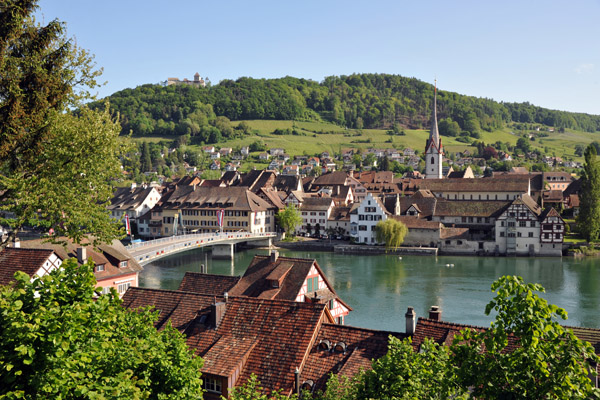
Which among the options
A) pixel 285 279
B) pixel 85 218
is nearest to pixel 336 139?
pixel 285 279

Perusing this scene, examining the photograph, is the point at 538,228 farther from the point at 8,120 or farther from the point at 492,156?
the point at 492,156

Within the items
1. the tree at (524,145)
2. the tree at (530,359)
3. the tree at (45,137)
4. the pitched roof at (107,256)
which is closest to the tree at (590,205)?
the pitched roof at (107,256)

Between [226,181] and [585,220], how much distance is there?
196 ft

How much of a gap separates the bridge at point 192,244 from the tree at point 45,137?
1207 inches

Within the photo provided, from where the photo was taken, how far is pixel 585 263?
170 feet

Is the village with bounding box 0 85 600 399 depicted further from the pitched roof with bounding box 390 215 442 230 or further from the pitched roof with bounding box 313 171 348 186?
the pitched roof with bounding box 313 171 348 186

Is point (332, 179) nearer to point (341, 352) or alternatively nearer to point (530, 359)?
point (341, 352)

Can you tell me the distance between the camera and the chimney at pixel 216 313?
52.2ft

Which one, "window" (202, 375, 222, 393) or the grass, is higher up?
the grass

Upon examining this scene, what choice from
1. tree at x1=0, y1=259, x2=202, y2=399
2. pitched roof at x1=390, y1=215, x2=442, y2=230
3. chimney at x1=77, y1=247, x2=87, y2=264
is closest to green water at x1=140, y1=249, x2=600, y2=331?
pitched roof at x1=390, y1=215, x2=442, y2=230

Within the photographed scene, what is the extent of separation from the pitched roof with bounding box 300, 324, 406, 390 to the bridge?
30.8 m

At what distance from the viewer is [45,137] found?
1257 cm

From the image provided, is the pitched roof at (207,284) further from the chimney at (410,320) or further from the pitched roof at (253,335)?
the chimney at (410,320)

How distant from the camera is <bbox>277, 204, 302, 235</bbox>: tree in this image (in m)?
69.2
